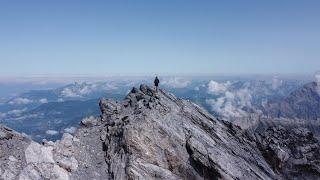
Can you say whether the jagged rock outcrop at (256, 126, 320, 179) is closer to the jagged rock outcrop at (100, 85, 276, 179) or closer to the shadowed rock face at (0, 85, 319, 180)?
the shadowed rock face at (0, 85, 319, 180)

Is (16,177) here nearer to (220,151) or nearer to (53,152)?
(53,152)

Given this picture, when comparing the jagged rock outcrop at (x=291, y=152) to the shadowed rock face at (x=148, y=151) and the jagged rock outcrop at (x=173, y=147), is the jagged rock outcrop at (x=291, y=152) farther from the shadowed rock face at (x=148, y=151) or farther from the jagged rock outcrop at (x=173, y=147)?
the jagged rock outcrop at (x=173, y=147)

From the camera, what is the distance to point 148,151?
49562mm

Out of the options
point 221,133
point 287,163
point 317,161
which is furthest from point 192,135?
point 317,161

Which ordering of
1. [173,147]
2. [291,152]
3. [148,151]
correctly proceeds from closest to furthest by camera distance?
[148,151] → [173,147] → [291,152]

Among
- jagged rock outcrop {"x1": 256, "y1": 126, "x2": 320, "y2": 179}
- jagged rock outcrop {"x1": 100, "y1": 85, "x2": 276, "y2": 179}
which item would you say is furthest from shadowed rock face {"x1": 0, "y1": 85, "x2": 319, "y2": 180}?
jagged rock outcrop {"x1": 256, "y1": 126, "x2": 320, "y2": 179}

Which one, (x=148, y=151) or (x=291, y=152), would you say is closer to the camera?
(x=148, y=151)

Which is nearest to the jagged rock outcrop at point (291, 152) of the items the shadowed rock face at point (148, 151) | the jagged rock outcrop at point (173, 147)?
the shadowed rock face at point (148, 151)

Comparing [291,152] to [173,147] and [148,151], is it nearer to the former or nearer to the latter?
[173,147]

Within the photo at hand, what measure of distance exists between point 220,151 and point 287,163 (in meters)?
20.9

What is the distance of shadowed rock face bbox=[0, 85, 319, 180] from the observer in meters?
47.1

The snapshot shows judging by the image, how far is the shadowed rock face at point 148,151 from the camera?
47.1m

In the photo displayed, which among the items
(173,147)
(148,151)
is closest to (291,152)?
(173,147)

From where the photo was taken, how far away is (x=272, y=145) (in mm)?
70188
